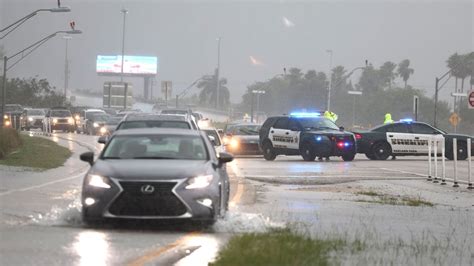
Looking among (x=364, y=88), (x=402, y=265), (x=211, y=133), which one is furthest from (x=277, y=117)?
(x=364, y=88)

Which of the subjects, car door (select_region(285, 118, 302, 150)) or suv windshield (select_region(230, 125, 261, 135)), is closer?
car door (select_region(285, 118, 302, 150))

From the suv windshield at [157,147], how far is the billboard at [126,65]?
121 meters

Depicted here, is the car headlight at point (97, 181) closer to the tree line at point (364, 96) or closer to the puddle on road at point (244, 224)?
the puddle on road at point (244, 224)

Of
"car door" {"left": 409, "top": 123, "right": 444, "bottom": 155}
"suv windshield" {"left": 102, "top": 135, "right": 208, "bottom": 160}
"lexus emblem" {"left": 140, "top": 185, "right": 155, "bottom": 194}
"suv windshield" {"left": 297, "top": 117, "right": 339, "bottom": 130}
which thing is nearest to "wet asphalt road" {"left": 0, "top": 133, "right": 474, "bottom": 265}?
"lexus emblem" {"left": 140, "top": 185, "right": 155, "bottom": 194}

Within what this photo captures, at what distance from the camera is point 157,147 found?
38.0 ft

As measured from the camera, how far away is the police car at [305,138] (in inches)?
1086

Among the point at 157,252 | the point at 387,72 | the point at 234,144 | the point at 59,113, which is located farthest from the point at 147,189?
the point at 387,72

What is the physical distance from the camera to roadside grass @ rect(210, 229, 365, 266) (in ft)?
25.6

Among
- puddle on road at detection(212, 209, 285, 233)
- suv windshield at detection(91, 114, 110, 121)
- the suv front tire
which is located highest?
suv windshield at detection(91, 114, 110, 121)

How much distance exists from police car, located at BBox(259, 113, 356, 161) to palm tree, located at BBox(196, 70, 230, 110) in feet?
360

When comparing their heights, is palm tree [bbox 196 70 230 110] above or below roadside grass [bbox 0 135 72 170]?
above

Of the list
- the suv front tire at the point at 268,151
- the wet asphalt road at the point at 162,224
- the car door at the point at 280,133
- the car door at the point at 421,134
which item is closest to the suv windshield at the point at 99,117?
the suv front tire at the point at 268,151

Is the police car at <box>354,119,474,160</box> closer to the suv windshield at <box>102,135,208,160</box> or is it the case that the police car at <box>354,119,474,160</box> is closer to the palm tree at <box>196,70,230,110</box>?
the suv windshield at <box>102,135,208,160</box>

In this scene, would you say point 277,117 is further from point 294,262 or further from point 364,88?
point 364,88
